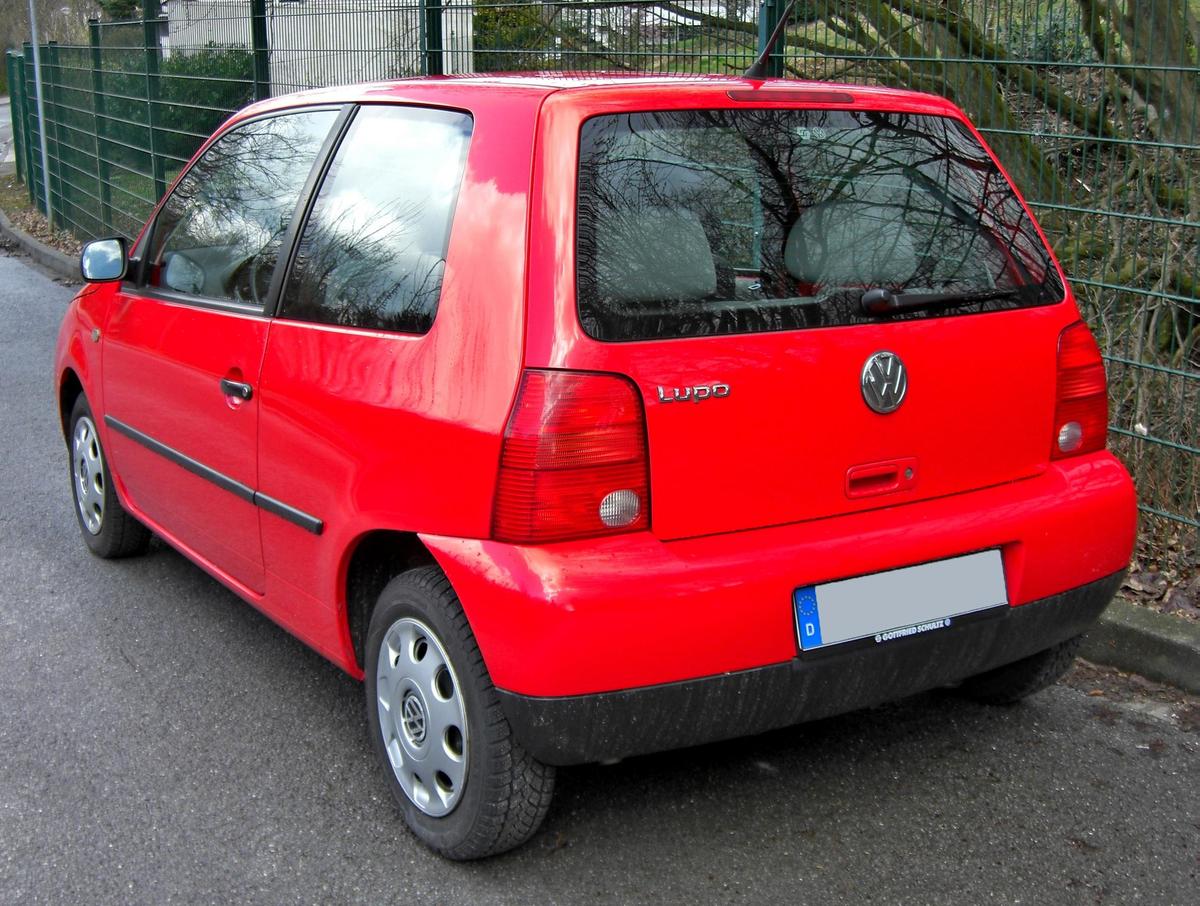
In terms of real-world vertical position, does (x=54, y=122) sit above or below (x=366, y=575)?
above

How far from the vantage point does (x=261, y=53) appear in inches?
374

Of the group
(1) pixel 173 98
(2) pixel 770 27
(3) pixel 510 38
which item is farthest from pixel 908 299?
(1) pixel 173 98

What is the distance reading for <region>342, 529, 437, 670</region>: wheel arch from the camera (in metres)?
3.35

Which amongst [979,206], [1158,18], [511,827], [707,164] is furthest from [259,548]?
[1158,18]

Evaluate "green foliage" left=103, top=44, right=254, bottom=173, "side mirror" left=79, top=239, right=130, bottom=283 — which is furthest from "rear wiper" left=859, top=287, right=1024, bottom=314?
"green foliage" left=103, top=44, right=254, bottom=173

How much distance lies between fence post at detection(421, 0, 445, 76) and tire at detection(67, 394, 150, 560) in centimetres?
326

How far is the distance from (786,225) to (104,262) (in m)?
2.48

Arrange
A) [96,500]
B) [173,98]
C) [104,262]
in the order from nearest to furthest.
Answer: [104,262] < [96,500] < [173,98]

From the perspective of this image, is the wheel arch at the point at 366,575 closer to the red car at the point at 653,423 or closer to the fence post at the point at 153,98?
the red car at the point at 653,423

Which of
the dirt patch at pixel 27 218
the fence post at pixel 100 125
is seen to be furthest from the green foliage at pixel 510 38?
the dirt patch at pixel 27 218

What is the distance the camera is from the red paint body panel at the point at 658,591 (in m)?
2.71

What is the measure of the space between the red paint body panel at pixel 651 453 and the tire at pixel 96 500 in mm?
1835

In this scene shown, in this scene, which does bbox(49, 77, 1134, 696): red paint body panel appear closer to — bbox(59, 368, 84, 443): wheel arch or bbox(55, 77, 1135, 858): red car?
bbox(55, 77, 1135, 858): red car

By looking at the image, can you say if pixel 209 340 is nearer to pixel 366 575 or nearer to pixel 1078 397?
pixel 366 575
